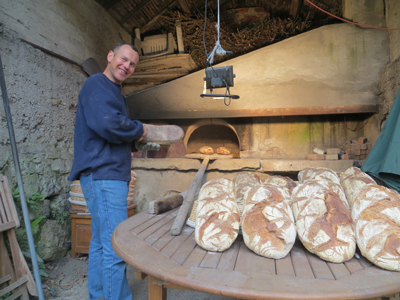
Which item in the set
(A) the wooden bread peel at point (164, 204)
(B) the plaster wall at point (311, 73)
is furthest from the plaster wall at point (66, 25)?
(A) the wooden bread peel at point (164, 204)

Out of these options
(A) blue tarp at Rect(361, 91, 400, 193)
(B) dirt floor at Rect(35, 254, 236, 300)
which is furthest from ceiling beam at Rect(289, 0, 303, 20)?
(B) dirt floor at Rect(35, 254, 236, 300)

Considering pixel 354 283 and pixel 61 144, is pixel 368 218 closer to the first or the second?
pixel 354 283

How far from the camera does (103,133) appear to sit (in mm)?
1440

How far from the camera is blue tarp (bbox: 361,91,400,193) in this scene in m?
1.81

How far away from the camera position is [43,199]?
106 inches

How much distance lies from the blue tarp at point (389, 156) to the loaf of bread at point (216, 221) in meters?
1.32

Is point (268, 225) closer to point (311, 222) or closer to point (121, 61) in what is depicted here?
point (311, 222)

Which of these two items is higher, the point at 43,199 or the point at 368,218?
the point at 368,218

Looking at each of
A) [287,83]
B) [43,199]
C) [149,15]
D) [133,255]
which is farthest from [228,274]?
[149,15]

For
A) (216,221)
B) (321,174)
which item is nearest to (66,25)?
(216,221)

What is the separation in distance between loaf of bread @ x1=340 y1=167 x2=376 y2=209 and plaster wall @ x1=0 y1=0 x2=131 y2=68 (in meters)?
3.21

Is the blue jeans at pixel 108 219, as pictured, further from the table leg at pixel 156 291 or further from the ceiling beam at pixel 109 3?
the ceiling beam at pixel 109 3

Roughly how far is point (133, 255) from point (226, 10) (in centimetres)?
483

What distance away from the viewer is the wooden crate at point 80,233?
2.87 meters
